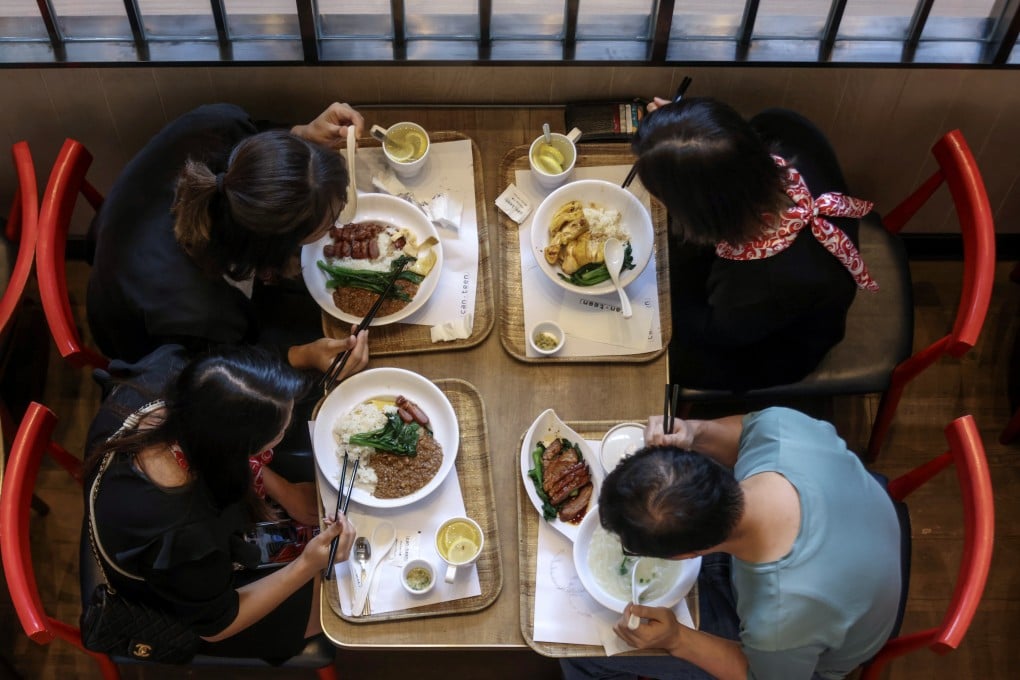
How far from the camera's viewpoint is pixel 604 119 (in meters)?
2.71

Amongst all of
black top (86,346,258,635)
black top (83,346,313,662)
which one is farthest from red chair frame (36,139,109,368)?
black top (86,346,258,635)

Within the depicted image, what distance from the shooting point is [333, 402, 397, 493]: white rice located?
7.50 feet

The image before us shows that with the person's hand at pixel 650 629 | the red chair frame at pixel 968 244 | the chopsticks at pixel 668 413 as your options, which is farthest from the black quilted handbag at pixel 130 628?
the red chair frame at pixel 968 244

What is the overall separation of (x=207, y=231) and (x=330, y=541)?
84cm

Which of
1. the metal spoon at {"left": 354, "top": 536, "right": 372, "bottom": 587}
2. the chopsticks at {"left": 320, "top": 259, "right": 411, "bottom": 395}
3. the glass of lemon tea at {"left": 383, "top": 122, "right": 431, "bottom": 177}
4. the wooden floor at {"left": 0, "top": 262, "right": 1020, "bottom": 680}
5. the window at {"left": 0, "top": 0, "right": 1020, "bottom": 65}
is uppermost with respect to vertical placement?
the window at {"left": 0, "top": 0, "right": 1020, "bottom": 65}

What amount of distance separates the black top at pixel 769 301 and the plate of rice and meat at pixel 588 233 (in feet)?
0.80

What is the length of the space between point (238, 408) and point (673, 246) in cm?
146

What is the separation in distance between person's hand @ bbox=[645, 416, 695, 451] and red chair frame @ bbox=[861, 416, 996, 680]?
0.67 m

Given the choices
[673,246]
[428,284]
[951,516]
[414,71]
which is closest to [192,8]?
[414,71]

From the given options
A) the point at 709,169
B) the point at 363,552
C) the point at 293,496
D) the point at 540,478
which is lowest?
the point at 293,496

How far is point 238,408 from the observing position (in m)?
2.00

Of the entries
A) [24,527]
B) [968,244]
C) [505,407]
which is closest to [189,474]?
[24,527]

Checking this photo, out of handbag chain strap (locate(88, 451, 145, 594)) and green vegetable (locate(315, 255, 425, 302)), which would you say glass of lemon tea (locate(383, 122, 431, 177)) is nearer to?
green vegetable (locate(315, 255, 425, 302))

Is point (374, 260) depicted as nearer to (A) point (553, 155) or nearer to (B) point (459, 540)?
(A) point (553, 155)
